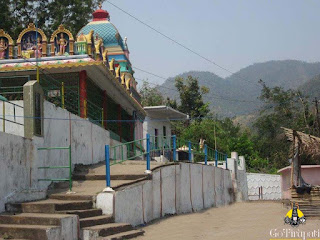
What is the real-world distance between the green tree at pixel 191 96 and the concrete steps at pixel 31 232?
37028 millimetres

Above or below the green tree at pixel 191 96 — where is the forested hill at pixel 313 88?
above

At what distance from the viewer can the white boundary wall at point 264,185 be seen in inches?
1233

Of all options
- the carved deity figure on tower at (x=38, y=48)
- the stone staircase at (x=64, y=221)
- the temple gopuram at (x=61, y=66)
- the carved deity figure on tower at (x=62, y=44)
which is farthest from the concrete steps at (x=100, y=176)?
the carved deity figure on tower at (x=38, y=48)

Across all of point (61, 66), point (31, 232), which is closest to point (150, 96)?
point (61, 66)

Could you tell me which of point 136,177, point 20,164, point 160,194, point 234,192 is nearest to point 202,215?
point 160,194

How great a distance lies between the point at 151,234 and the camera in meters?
11.2

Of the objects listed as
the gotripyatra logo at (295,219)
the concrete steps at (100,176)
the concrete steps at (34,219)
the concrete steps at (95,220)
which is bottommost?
the gotripyatra logo at (295,219)

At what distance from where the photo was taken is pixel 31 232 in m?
9.02

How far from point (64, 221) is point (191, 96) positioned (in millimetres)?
38090

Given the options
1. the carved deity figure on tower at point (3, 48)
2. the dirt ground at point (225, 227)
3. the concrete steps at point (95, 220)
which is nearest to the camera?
the concrete steps at point (95, 220)

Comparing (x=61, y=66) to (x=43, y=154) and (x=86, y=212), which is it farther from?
(x=86, y=212)

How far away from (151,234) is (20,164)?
3.24 m

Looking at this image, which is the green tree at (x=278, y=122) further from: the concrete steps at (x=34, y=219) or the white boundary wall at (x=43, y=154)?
the concrete steps at (x=34, y=219)

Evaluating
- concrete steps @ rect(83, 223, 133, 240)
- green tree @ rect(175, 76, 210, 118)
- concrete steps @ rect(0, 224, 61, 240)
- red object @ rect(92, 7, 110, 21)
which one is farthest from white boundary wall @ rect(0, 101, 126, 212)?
green tree @ rect(175, 76, 210, 118)
